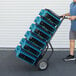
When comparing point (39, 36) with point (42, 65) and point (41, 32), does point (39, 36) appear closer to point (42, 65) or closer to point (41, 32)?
point (41, 32)

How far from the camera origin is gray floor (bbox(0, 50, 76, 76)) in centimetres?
445

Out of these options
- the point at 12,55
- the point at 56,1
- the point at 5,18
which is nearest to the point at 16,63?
the point at 12,55

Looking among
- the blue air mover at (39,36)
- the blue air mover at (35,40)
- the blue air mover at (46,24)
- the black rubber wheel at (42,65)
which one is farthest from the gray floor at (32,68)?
the blue air mover at (46,24)

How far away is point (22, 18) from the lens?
608cm

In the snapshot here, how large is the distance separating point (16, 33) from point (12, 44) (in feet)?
1.26

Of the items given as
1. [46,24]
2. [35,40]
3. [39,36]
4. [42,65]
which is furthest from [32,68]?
[46,24]

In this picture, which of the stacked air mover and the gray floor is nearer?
the stacked air mover

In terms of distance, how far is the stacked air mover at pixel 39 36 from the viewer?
425cm

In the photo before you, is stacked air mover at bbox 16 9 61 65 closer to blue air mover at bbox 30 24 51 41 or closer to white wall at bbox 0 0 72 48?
blue air mover at bbox 30 24 51 41

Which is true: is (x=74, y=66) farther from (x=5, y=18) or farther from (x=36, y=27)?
(x=5, y=18)

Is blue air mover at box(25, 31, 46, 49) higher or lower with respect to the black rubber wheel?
higher

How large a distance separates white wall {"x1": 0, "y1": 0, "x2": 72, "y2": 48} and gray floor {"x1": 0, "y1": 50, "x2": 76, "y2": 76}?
31.4 inches

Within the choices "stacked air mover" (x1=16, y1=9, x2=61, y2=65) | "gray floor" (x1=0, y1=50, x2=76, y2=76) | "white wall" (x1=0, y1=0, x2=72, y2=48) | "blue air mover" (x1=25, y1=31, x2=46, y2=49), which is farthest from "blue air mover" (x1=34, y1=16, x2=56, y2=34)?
"white wall" (x1=0, y1=0, x2=72, y2=48)

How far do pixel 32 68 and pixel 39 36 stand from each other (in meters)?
0.89
